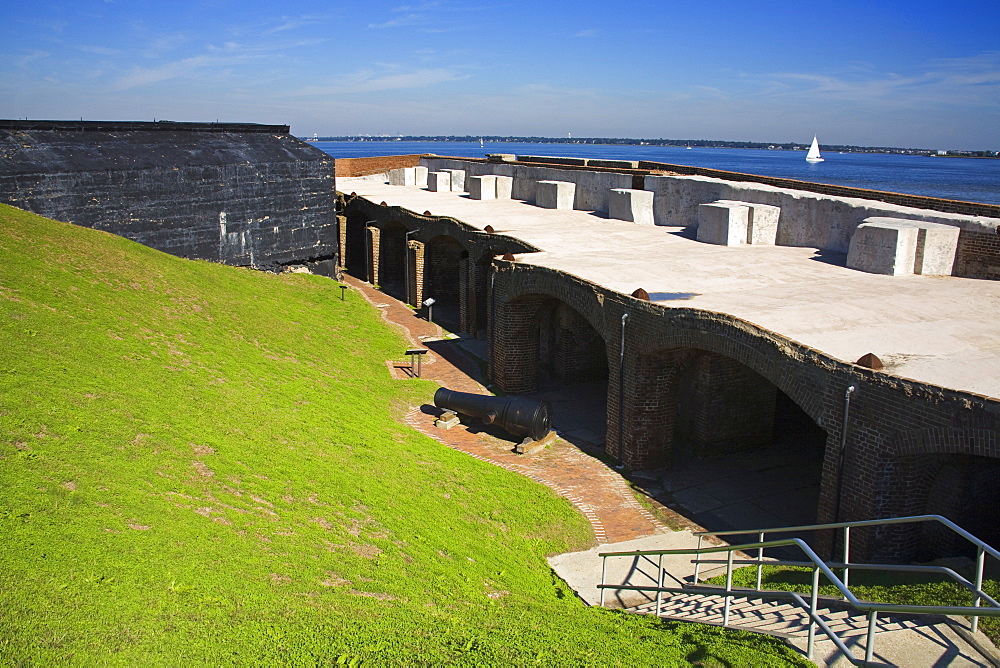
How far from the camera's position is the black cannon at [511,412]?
14.3m

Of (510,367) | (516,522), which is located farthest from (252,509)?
(510,367)

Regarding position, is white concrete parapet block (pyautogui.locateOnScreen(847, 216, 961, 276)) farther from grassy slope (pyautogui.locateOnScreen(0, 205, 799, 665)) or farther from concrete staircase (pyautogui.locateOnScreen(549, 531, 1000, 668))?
grassy slope (pyautogui.locateOnScreen(0, 205, 799, 665))

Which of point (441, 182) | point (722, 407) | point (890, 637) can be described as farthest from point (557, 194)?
point (890, 637)

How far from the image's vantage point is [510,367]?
695 inches

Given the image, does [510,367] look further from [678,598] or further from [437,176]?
[437,176]

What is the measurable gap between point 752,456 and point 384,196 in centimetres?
2130

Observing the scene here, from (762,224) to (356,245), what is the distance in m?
18.5

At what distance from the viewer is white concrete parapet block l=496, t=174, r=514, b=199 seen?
3011cm

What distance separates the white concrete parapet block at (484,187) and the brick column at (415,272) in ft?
18.5

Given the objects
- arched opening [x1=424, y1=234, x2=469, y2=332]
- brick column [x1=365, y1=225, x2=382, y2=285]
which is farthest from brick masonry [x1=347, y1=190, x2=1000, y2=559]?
brick column [x1=365, y1=225, x2=382, y2=285]

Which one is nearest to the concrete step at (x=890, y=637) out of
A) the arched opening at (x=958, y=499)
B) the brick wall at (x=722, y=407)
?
the arched opening at (x=958, y=499)

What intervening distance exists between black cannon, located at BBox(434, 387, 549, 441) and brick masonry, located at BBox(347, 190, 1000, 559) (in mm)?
1308

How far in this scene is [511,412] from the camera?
14.4 meters

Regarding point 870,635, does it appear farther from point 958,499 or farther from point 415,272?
point 415,272
